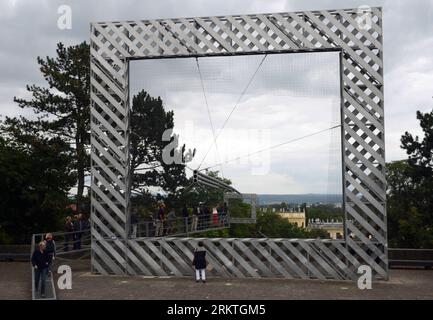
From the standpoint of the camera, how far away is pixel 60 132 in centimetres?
2841

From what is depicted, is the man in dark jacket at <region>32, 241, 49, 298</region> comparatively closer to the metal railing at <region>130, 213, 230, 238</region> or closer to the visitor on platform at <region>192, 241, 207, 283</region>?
the metal railing at <region>130, 213, 230, 238</region>

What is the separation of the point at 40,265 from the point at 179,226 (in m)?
6.25

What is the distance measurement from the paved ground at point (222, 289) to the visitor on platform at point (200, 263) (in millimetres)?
260

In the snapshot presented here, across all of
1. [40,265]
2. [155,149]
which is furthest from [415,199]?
[40,265]

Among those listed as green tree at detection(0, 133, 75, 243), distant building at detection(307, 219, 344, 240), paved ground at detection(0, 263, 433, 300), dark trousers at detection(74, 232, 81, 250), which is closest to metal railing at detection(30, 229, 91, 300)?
dark trousers at detection(74, 232, 81, 250)

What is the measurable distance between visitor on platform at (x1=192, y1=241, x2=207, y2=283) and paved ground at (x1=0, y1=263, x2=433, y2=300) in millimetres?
Answer: 260

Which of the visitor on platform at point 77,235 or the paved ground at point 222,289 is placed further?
the visitor on platform at point 77,235

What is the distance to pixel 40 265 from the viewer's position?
11.0m

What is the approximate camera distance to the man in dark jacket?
10781 mm

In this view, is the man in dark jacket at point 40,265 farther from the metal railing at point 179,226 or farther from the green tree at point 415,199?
the green tree at point 415,199

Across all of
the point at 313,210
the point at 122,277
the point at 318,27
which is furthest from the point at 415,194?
the point at 122,277

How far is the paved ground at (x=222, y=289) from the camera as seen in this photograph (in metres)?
10.9

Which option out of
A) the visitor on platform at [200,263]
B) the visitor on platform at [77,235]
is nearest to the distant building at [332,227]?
the visitor on platform at [200,263]

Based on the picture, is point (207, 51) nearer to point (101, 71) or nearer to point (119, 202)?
point (101, 71)
